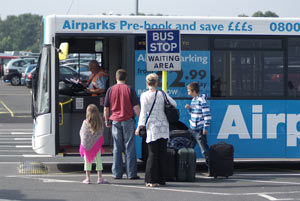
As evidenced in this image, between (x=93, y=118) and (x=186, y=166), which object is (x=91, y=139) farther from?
(x=186, y=166)

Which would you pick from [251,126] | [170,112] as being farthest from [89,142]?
[251,126]

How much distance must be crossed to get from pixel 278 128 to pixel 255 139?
0.46 m

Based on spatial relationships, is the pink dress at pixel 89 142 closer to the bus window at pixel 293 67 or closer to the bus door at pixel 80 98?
the bus door at pixel 80 98

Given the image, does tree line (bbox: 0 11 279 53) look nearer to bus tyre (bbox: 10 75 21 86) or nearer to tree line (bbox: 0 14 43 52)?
tree line (bbox: 0 14 43 52)

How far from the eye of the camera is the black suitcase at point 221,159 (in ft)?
36.4

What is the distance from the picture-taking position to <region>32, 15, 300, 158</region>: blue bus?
37.7ft

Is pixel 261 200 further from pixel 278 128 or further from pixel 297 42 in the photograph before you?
pixel 297 42

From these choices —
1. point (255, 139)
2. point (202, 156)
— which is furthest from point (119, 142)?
point (255, 139)

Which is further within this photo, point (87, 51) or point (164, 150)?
point (87, 51)

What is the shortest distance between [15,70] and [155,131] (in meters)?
35.3

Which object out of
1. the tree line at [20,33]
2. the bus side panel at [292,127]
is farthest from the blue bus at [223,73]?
the tree line at [20,33]

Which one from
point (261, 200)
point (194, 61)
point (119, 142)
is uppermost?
point (194, 61)

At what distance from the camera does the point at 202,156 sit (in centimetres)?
1177

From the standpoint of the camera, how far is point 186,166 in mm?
10828
